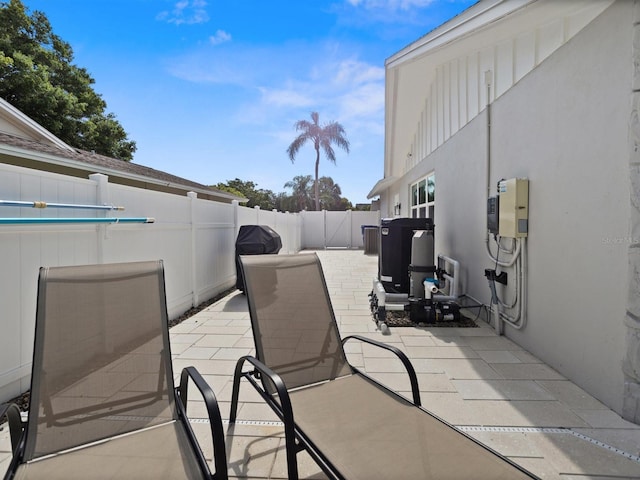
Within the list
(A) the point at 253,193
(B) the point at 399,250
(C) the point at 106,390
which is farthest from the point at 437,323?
(A) the point at 253,193

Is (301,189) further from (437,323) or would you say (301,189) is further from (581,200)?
(581,200)

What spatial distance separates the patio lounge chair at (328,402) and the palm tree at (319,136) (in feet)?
81.1

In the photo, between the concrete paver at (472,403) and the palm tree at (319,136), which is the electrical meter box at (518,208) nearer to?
the concrete paver at (472,403)

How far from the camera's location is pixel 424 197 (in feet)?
30.2

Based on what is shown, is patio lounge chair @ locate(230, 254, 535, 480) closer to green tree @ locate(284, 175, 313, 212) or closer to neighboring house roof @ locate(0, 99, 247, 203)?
neighboring house roof @ locate(0, 99, 247, 203)

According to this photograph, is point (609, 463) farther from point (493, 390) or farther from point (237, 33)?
point (237, 33)

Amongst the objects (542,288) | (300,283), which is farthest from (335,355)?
(542,288)

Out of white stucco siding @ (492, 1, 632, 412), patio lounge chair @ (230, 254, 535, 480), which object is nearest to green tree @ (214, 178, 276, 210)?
white stucco siding @ (492, 1, 632, 412)

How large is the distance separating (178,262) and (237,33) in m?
5.09

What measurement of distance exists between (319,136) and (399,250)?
876 inches

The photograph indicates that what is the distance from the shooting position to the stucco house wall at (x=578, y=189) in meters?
2.51

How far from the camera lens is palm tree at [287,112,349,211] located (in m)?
26.3

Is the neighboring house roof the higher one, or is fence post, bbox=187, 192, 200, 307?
the neighboring house roof

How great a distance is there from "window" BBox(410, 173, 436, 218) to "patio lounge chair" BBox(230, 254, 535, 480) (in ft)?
20.3
